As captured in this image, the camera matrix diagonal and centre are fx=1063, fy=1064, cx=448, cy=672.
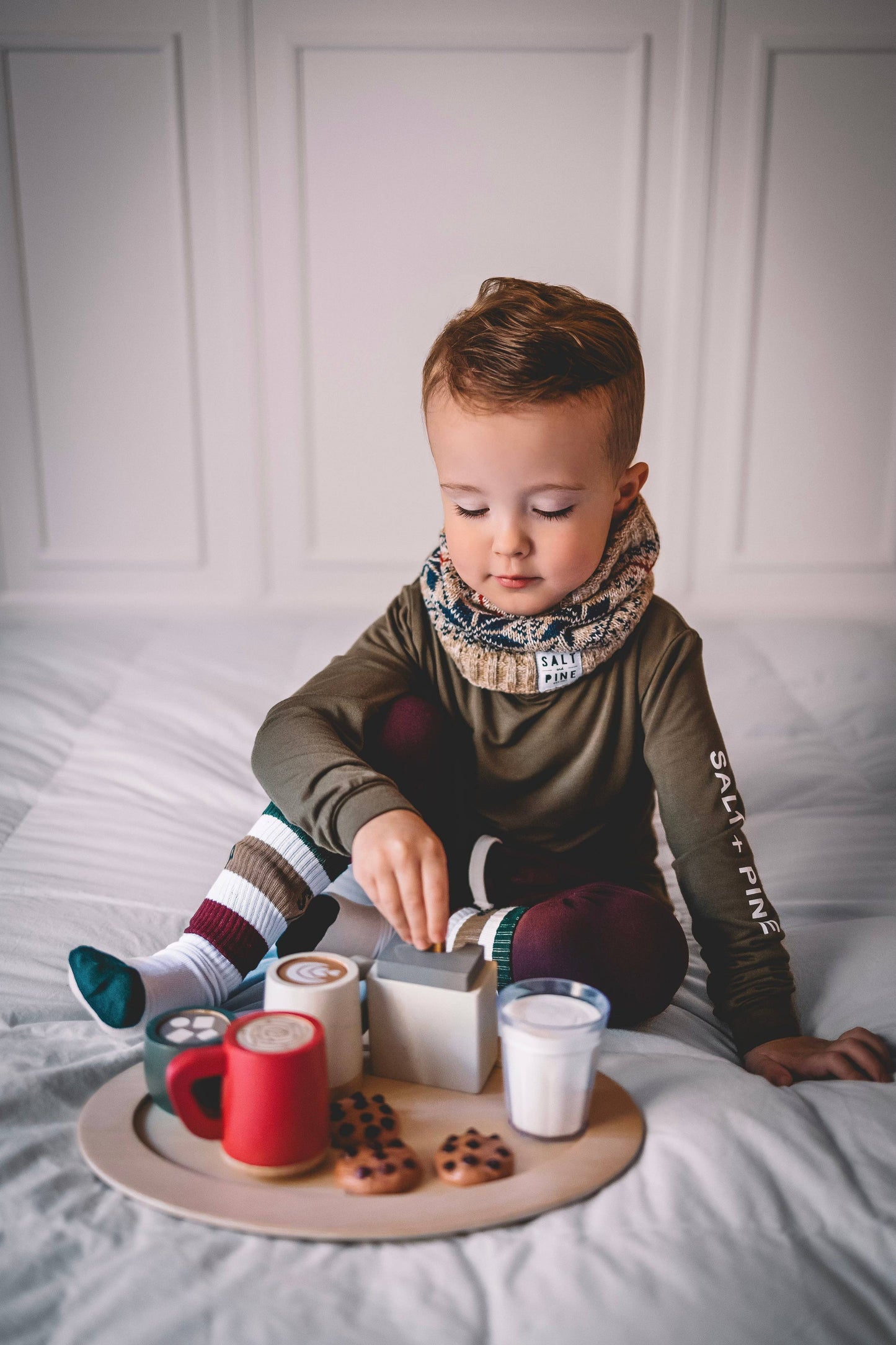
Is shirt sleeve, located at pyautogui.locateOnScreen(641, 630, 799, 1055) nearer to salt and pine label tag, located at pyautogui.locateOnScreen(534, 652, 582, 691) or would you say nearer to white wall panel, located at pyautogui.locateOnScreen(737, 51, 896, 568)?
salt and pine label tag, located at pyautogui.locateOnScreen(534, 652, 582, 691)

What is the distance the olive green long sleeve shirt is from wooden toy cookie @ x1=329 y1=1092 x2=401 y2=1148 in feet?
0.70

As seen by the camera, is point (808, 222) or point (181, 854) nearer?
point (181, 854)

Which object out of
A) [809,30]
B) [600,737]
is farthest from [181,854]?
[809,30]

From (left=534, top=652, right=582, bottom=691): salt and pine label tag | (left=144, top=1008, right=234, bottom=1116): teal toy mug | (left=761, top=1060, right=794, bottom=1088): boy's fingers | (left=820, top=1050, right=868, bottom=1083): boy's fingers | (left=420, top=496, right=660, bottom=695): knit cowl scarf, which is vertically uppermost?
(left=420, top=496, right=660, bottom=695): knit cowl scarf

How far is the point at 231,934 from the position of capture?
2.89 ft

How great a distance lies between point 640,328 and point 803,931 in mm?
1596

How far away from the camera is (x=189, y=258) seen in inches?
87.0

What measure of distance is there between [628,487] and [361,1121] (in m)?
0.59

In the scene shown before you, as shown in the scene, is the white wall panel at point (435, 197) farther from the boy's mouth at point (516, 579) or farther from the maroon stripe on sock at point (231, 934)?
the maroon stripe on sock at point (231, 934)

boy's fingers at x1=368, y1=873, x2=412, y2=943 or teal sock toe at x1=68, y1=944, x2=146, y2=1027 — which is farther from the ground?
boy's fingers at x1=368, y1=873, x2=412, y2=943

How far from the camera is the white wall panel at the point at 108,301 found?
212 cm

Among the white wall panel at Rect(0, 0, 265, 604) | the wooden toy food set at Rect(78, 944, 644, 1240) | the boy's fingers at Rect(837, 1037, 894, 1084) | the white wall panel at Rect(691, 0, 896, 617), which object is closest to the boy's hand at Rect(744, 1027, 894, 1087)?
the boy's fingers at Rect(837, 1037, 894, 1084)

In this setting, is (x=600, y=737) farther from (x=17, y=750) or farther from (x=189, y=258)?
(x=189, y=258)

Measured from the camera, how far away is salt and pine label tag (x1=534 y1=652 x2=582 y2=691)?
974 millimetres
